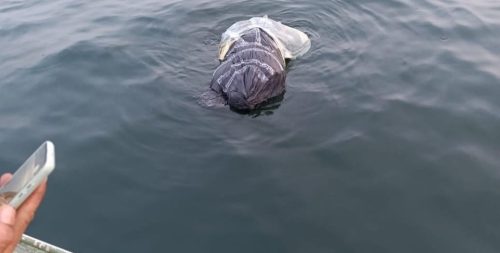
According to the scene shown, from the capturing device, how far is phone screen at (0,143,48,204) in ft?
8.34

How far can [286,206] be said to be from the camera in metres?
5.60

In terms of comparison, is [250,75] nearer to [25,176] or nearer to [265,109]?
[265,109]

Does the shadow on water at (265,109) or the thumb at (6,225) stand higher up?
the thumb at (6,225)

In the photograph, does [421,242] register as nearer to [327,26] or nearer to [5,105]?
[327,26]

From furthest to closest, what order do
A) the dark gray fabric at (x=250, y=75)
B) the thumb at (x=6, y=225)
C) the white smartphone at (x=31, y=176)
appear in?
the dark gray fabric at (x=250, y=75) → the white smartphone at (x=31, y=176) → the thumb at (x=6, y=225)

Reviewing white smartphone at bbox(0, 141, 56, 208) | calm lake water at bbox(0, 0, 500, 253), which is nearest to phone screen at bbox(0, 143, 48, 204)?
white smartphone at bbox(0, 141, 56, 208)

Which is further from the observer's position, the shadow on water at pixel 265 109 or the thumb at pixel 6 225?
the shadow on water at pixel 265 109

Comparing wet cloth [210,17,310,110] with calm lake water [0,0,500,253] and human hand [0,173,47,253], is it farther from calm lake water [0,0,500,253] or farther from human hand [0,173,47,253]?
human hand [0,173,47,253]

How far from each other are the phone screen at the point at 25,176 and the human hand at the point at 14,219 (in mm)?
88

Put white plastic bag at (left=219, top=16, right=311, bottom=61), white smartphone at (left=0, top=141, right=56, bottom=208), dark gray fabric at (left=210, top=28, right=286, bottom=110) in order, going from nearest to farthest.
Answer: white smartphone at (left=0, top=141, right=56, bottom=208) < dark gray fabric at (left=210, top=28, right=286, bottom=110) < white plastic bag at (left=219, top=16, right=311, bottom=61)

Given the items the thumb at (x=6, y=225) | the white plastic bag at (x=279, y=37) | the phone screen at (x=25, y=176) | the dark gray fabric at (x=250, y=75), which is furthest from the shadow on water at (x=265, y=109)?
the thumb at (x=6, y=225)

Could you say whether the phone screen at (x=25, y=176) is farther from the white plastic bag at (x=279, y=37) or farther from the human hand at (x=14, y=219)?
the white plastic bag at (x=279, y=37)

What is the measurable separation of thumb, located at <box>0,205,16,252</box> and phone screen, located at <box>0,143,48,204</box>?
0.14 m

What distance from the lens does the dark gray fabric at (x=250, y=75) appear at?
24.0 ft
